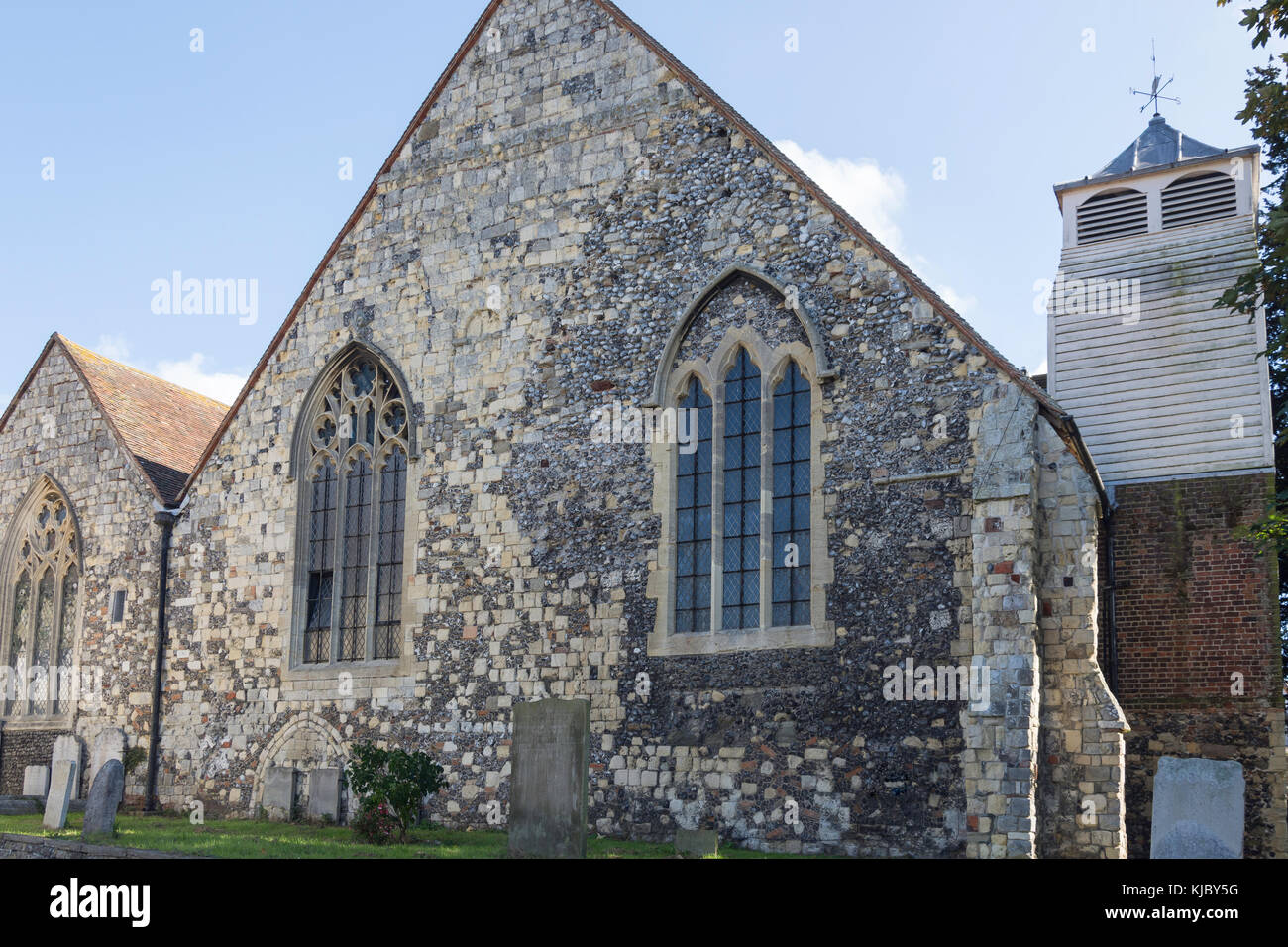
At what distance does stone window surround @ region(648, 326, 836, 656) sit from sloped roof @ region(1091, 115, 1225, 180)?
832 centimetres

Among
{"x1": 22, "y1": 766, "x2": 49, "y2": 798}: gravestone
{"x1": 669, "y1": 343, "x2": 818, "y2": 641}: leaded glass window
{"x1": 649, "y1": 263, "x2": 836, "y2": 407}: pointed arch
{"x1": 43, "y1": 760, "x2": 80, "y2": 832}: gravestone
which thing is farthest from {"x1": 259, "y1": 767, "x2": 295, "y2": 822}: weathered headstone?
{"x1": 649, "y1": 263, "x2": 836, "y2": 407}: pointed arch

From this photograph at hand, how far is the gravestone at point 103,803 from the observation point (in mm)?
15797

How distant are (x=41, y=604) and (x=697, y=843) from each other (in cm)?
1553

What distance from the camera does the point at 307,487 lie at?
20812 mm

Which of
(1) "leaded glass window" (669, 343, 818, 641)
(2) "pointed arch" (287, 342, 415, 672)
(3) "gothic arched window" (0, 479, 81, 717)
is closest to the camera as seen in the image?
(1) "leaded glass window" (669, 343, 818, 641)

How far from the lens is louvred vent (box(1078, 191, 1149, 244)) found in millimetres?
20917

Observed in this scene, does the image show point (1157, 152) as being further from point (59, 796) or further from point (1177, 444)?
point (59, 796)

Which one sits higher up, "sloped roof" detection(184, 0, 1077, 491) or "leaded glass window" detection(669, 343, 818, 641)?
"sloped roof" detection(184, 0, 1077, 491)

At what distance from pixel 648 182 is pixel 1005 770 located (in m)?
9.47

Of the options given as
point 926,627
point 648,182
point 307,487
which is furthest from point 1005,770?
point 307,487

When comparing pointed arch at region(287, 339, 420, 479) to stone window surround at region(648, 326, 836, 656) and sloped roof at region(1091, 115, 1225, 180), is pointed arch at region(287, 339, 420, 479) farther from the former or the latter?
sloped roof at region(1091, 115, 1225, 180)

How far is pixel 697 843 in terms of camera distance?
13898 millimetres

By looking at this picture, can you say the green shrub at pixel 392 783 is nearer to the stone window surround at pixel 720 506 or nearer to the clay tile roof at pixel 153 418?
the stone window surround at pixel 720 506
